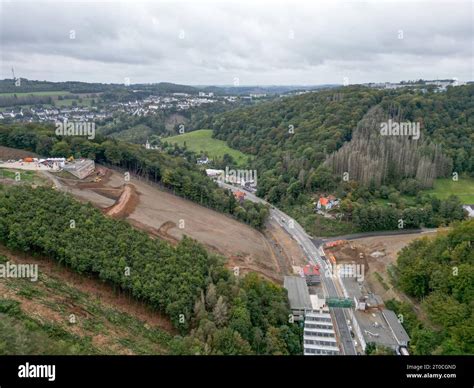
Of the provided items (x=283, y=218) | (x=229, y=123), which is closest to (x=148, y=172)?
(x=283, y=218)

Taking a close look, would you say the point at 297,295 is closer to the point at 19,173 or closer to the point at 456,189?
the point at 19,173

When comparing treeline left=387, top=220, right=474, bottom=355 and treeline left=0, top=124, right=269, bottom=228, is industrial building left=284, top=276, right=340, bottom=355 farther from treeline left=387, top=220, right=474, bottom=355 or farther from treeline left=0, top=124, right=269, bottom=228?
treeline left=0, top=124, right=269, bottom=228

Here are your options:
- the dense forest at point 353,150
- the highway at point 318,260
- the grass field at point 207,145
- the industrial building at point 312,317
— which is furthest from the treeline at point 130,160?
the grass field at point 207,145

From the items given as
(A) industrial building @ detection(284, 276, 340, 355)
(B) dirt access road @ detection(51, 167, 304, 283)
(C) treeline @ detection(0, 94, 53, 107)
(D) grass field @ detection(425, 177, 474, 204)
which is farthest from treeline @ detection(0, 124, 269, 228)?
(C) treeline @ detection(0, 94, 53, 107)

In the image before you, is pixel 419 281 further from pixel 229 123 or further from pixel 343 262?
pixel 229 123

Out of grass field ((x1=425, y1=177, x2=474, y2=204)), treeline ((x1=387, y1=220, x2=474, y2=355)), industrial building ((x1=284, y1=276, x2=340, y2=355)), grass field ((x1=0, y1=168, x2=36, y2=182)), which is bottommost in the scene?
industrial building ((x1=284, y1=276, x2=340, y2=355))

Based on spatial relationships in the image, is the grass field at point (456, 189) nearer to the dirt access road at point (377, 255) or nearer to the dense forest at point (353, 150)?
the dense forest at point (353, 150)

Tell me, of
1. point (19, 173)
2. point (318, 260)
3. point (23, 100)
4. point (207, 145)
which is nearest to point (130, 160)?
point (19, 173)

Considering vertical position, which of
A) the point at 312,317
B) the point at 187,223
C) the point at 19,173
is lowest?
the point at 312,317
